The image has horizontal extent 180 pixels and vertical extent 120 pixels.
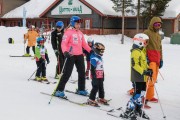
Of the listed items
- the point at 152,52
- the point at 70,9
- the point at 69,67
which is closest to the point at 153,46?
the point at 152,52

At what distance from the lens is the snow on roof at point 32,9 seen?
42.5 m

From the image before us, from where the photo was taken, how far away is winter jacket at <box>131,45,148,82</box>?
248 inches

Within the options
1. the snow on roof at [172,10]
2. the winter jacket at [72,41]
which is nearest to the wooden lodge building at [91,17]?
the snow on roof at [172,10]

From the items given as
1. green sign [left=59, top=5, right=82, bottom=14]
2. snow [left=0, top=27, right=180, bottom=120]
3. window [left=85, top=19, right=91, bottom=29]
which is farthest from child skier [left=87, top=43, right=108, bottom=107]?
green sign [left=59, top=5, right=82, bottom=14]

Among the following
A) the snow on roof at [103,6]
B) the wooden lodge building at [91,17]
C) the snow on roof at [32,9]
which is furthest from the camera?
the snow on roof at [32,9]

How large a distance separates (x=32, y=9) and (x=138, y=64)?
3943 centimetres

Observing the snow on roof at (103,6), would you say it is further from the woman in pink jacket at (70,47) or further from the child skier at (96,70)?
the child skier at (96,70)

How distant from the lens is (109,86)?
9.51 meters

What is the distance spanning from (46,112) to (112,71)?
253 inches

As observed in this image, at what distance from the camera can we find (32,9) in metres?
44.2

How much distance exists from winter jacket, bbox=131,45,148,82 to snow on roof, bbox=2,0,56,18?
36283 mm

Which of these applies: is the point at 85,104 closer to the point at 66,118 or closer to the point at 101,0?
the point at 66,118

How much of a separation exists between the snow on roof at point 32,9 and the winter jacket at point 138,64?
36.3m

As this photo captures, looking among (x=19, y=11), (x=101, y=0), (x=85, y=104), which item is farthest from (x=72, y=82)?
(x=19, y=11)
